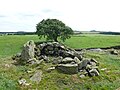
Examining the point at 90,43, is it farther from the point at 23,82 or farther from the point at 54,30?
the point at 23,82

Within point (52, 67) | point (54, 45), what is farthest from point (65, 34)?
point (52, 67)

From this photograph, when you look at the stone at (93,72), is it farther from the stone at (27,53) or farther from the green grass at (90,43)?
the green grass at (90,43)

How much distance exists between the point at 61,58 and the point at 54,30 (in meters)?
66.5

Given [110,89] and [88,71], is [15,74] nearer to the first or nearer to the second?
[88,71]

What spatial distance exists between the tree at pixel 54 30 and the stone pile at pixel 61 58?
60620 millimetres

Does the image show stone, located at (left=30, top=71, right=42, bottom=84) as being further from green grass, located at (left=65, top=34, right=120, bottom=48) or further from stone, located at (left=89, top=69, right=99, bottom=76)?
green grass, located at (left=65, top=34, right=120, bottom=48)

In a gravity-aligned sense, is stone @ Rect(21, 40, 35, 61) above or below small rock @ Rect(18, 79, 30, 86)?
above

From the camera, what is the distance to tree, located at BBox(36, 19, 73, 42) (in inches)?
4412

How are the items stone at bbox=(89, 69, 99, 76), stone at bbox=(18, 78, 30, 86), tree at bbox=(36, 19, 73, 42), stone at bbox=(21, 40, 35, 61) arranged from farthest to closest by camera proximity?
tree at bbox=(36, 19, 73, 42), stone at bbox=(21, 40, 35, 61), stone at bbox=(89, 69, 99, 76), stone at bbox=(18, 78, 30, 86)

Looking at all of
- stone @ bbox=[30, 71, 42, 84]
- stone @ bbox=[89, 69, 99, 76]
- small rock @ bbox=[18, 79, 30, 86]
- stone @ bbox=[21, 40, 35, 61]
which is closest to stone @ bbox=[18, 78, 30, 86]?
small rock @ bbox=[18, 79, 30, 86]

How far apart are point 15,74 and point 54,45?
13407 mm

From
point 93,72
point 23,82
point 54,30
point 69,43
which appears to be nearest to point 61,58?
point 93,72

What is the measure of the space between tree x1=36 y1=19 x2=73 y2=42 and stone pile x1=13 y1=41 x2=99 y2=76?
60620 mm

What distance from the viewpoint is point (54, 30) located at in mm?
112000
